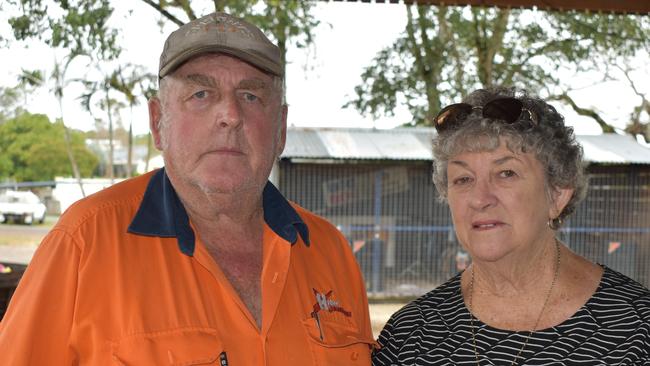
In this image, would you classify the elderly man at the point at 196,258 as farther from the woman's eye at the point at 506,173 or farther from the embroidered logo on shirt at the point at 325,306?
the woman's eye at the point at 506,173

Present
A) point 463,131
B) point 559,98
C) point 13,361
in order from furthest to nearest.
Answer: point 559,98, point 463,131, point 13,361

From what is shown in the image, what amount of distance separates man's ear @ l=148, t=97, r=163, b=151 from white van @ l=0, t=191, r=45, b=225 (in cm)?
838

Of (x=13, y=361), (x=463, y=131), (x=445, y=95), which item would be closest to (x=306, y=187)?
(x=445, y=95)

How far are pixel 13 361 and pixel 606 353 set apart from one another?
1.70m

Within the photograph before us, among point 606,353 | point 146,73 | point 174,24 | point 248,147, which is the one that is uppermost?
point 174,24

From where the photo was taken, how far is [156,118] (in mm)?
2285

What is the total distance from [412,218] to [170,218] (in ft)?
23.8

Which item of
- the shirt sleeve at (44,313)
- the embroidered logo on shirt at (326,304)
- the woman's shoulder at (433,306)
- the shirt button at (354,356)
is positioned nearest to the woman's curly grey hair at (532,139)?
the woman's shoulder at (433,306)

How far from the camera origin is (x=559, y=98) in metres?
10.2

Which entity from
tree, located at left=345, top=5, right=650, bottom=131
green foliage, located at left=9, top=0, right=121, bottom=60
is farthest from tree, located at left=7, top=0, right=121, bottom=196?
tree, located at left=345, top=5, right=650, bottom=131

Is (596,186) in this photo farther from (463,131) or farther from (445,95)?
(463,131)

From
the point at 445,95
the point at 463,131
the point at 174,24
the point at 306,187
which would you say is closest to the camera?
the point at 463,131

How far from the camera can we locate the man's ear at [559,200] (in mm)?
2463

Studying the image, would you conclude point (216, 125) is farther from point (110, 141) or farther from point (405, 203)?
point (405, 203)
